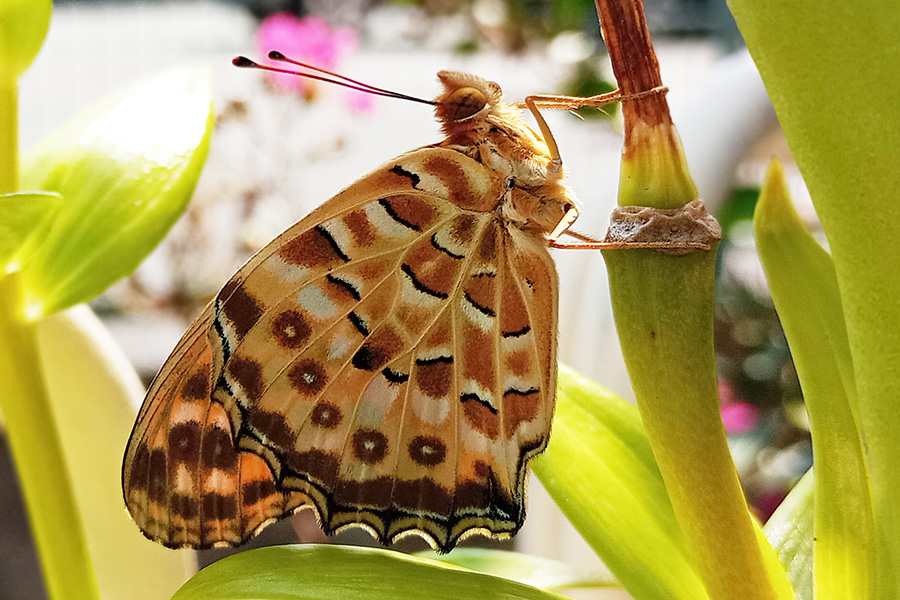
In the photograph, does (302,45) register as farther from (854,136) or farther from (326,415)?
(854,136)

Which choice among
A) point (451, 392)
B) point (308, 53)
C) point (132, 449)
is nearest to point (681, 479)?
point (451, 392)

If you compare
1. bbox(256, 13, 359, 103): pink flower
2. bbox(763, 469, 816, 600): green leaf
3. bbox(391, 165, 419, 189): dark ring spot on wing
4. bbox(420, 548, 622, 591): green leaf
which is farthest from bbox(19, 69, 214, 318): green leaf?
bbox(256, 13, 359, 103): pink flower

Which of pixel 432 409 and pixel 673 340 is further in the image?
pixel 432 409

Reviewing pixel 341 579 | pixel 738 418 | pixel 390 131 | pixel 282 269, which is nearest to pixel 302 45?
pixel 390 131

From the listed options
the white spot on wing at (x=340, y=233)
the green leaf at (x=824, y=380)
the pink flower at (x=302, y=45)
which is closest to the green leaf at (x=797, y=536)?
the green leaf at (x=824, y=380)

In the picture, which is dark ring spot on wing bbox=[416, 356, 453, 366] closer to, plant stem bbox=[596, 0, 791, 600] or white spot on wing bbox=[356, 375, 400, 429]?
white spot on wing bbox=[356, 375, 400, 429]

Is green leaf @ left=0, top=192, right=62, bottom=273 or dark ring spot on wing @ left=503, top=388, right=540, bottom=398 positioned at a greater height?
green leaf @ left=0, top=192, right=62, bottom=273

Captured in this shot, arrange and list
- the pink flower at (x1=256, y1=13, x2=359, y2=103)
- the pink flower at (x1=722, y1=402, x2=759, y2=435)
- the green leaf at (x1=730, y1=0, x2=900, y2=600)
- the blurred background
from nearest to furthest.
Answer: the green leaf at (x1=730, y1=0, x2=900, y2=600)
the blurred background
the pink flower at (x1=722, y1=402, x2=759, y2=435)
the pink flower at (x1=256, y1=13, x2=359, y2=103)
